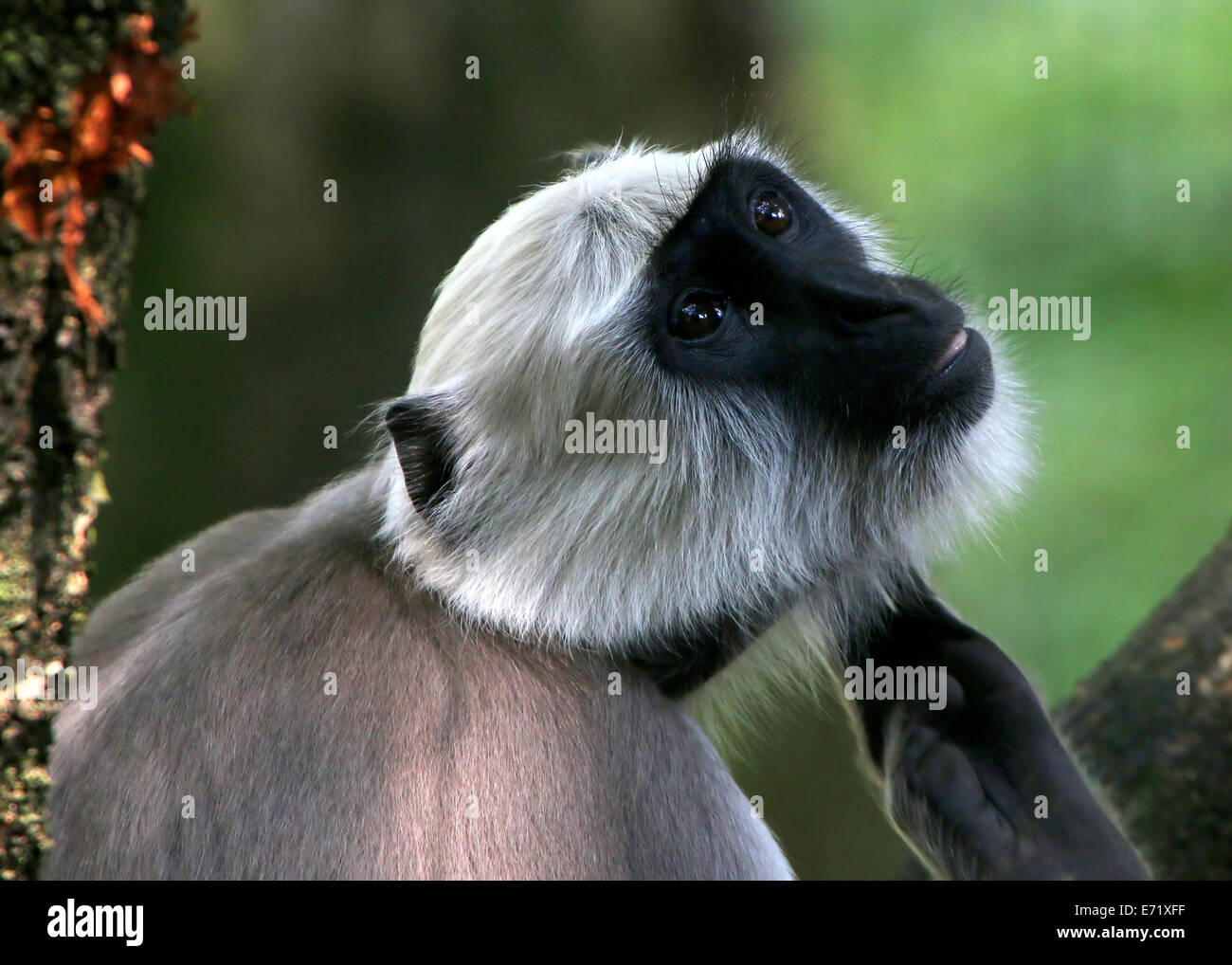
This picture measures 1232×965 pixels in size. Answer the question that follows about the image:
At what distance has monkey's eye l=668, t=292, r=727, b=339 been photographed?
251 cm

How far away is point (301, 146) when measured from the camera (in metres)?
4.66

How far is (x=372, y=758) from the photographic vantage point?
2.17m

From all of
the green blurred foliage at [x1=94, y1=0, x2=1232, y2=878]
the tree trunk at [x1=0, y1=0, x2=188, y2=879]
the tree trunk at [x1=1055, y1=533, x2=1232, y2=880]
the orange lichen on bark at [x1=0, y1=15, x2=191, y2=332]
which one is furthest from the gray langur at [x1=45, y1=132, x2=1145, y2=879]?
the orange lichen on bark at [x1=0, y1=15, x2=191, y2=332]

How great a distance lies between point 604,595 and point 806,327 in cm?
67

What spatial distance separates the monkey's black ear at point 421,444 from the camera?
2494 mm

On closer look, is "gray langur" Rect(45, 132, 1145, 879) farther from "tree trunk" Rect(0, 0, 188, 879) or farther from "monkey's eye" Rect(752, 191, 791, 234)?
"tree trunk" Rect(0, 0, 188, 879)

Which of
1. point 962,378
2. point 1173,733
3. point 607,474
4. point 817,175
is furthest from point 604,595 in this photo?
point 817,175

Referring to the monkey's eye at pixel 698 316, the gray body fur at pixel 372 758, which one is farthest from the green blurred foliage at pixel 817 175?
the gray body fur at pixel 372 758

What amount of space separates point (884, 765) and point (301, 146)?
3.24 meters

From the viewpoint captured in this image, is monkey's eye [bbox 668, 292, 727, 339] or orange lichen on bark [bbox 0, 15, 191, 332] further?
monkey's eye [bbox 668, 292, 727, 339]

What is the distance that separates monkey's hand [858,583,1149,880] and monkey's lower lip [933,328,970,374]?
0.67 meters

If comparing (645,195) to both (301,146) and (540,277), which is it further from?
(301,146)

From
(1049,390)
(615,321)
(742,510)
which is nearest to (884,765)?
(742,510)
